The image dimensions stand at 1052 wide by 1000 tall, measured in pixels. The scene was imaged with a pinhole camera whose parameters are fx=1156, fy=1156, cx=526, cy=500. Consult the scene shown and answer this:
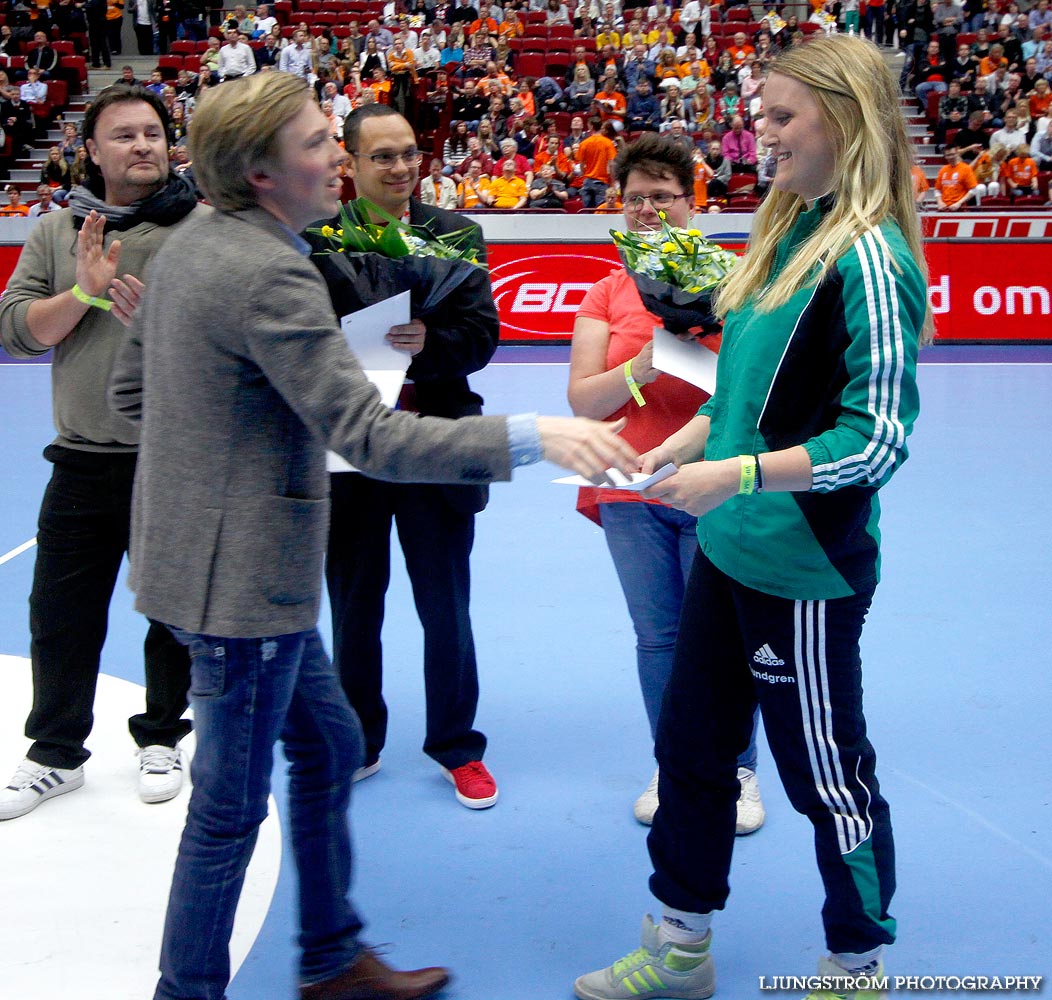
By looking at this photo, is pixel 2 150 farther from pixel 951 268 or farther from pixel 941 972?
pixel 941 972

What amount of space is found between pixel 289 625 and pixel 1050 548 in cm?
407

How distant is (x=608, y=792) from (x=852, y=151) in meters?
1.89

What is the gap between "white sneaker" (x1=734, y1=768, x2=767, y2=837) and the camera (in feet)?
9.63

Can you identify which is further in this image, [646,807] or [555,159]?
[555,159]

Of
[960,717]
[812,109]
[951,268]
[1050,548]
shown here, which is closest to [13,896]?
[812,109]

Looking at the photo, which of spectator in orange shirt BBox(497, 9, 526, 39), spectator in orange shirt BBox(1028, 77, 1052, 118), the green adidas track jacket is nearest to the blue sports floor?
the green adidas track jacket

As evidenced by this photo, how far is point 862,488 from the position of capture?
200 cm

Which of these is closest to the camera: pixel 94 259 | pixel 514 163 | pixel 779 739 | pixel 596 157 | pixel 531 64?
pixel 779 739

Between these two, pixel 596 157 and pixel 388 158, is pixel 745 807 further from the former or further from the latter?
pixel 596 157

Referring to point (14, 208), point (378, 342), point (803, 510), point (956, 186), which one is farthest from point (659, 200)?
point (14, 208)

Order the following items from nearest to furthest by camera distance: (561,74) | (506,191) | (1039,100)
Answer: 1. (506,191)
2. (1039,100)
3. (561,74)

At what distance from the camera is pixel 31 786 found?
10.1 ft

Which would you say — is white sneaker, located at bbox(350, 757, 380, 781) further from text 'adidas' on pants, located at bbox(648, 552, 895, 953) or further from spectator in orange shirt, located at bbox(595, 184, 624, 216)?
spectator in orange shirt, located at bbox(595, 184, 624, 216)

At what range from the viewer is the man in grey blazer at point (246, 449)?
70.5 inches
